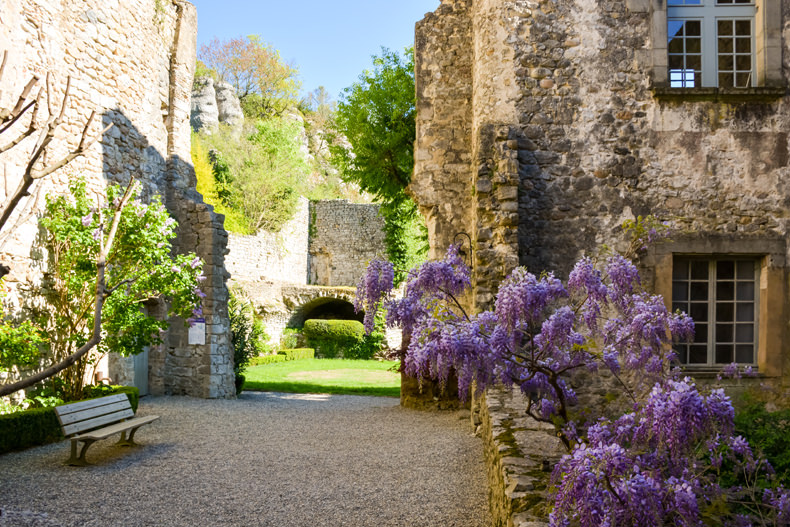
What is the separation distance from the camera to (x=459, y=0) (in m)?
9.28

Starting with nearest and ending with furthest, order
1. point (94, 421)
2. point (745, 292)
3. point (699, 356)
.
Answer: point (94, 421) < point (699, 356) < point (745, 292)

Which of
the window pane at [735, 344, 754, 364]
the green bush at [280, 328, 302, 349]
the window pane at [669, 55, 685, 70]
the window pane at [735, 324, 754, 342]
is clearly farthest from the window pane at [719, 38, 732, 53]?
the green bush at [280, 328, 302, 349]

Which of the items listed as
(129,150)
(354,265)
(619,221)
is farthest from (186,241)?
(354,265)

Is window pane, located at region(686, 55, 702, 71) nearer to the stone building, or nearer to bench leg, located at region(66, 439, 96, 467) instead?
the stone building

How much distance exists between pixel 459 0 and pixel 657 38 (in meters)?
3.30

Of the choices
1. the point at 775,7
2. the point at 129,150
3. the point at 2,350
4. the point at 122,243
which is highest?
the point at 775,7

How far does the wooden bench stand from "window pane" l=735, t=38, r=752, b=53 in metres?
7.30

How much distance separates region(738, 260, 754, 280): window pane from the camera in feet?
22.5

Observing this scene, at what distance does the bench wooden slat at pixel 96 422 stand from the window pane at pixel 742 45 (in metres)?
7.52

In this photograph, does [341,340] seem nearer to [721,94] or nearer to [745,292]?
[745,292]

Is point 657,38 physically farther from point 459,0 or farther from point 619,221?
point 459,0

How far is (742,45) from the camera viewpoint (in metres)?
7.01

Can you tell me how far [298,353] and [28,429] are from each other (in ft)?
45.0

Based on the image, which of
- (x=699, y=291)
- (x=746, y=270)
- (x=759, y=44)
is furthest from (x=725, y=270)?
(x=759, y=44)
